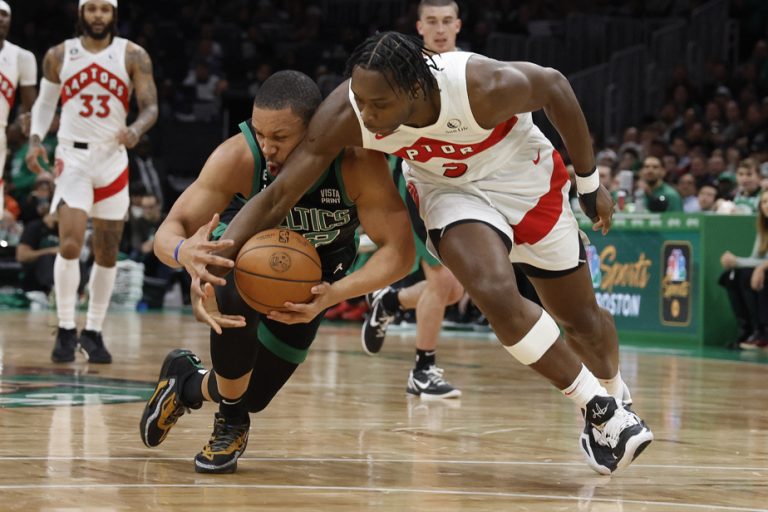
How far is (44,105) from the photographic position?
805 cm

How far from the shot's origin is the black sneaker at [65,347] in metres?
7.64

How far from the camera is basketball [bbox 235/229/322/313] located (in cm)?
372

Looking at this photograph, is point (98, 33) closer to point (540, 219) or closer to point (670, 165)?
point (540, 219)

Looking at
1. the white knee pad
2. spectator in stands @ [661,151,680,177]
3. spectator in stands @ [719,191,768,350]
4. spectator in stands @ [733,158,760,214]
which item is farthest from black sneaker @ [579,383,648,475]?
spectator in stands @ [661,151,680,177]

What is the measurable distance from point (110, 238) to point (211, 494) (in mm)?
4537

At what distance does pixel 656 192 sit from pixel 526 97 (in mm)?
7363

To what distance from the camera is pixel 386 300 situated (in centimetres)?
729

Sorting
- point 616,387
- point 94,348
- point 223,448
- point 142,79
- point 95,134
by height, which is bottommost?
point 94,348

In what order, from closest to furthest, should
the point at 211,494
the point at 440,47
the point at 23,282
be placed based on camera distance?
the point at 211,494 < the point at 440,47 < the point at 23,282

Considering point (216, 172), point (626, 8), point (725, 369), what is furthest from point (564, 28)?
point (216, 172)

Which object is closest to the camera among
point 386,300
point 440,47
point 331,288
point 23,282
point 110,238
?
point 331,288

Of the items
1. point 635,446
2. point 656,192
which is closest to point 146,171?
point 656,192

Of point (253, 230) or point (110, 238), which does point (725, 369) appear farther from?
point (253, 230)

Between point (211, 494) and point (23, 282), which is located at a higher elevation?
point (211, 494)
